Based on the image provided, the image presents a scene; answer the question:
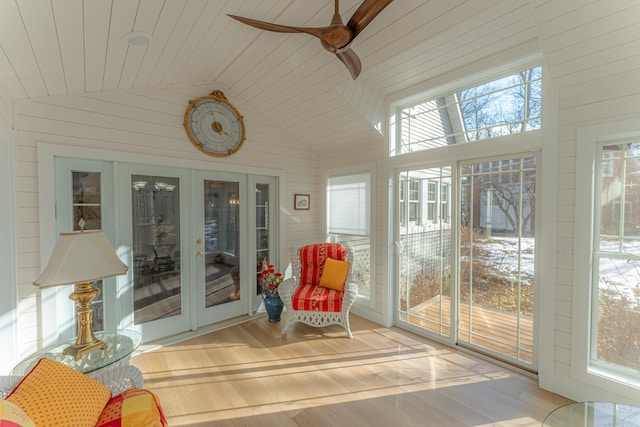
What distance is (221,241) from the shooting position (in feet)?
12.2

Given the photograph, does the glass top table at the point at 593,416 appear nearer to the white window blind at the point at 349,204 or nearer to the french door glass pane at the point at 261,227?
the white window blind at the point at 349,204

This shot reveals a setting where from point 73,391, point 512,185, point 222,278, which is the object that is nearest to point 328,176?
point 222,278

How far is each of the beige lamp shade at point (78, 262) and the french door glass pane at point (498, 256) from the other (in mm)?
3063

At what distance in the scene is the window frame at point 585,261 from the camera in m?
2.12

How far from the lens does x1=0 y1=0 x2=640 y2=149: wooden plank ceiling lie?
170 cm

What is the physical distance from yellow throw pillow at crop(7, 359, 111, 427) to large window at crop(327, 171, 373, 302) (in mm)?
3039

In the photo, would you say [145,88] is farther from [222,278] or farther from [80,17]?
[222,278]

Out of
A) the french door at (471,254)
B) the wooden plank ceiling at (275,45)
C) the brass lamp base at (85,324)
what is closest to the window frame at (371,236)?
the french door at (471,254)

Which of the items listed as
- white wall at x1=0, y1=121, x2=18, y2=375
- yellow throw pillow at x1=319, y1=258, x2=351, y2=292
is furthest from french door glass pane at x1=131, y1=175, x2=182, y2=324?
yellow throw pillow at x1=319, y1=258, x2=351, y2=292

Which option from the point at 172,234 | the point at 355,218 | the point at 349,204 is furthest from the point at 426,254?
the point at 172,234

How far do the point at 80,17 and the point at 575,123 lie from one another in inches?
130

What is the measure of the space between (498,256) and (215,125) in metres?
3.40

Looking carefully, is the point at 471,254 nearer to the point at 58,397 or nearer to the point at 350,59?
the point at 350,59

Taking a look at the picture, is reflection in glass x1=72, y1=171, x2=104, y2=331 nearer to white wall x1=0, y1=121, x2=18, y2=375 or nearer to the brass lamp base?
white wall x1=0, y1=121, x2=18, y2=375
